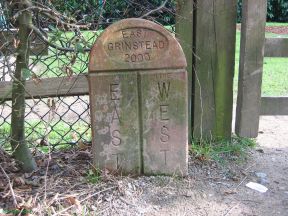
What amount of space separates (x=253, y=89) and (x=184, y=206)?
1169mm

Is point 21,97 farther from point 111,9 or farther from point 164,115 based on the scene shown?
point 111,9

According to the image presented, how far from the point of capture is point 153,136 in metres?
3.02

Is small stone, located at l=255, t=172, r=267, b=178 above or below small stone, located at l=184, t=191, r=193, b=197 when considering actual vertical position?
below

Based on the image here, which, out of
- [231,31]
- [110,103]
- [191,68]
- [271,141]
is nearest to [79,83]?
[110,103]

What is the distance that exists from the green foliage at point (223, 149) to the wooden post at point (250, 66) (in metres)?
0.10

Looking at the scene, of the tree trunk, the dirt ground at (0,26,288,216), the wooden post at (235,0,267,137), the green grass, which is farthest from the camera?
the green grass

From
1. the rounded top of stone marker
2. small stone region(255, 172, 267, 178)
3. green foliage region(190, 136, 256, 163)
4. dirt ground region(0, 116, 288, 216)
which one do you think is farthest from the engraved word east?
small stone region(255, 172, 267, 178)

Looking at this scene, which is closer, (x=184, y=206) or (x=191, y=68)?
(x=184, y=206)

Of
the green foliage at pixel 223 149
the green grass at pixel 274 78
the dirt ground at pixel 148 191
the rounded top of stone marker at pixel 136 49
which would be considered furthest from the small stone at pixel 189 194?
the green grass at pixel 274 78

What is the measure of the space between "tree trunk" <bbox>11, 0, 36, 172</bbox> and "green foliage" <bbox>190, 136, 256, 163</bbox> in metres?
1.19

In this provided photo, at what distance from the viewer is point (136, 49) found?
2871 mm

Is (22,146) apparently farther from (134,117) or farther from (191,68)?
(191,68)

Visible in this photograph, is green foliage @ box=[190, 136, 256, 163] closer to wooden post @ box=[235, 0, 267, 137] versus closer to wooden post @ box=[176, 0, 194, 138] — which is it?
wooden post @ box=[235, 0, 267, 137]

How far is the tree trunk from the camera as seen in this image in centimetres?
284
